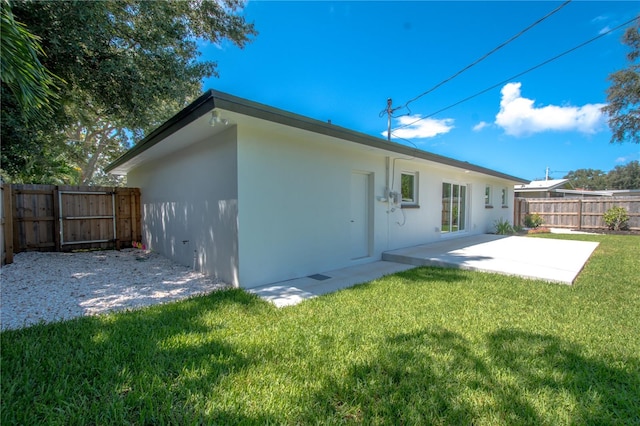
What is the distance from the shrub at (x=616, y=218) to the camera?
45.4 ft

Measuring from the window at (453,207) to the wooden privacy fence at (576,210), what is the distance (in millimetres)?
7475

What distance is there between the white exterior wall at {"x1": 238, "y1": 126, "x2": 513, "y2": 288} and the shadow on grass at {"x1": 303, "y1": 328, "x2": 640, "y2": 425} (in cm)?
283

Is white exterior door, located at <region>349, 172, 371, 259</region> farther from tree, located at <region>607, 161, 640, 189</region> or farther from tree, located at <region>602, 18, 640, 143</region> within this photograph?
tree, located at <region>607, 161, 640, 189</region>

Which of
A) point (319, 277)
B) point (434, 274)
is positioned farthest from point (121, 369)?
point (434, 274)

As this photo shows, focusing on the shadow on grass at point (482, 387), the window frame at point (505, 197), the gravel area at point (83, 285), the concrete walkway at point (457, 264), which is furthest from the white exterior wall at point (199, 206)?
the window frame at point (505, 197)

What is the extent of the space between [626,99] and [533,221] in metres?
8.70

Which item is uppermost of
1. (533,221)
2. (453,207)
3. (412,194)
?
(412,194)

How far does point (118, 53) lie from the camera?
6.01m

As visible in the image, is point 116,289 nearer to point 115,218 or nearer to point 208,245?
point 208,245

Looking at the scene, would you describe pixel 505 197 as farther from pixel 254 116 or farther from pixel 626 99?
pixel 254 116

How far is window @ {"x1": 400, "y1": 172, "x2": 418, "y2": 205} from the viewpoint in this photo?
825 cm

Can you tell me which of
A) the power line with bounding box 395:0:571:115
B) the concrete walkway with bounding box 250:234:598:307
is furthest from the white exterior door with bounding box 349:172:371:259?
the power line with bounding box 395:0:571:115

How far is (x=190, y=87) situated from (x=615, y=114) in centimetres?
2325

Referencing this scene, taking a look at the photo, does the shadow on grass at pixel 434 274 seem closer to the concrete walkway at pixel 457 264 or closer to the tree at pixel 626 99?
the concrete walkway at pixel 457 264
